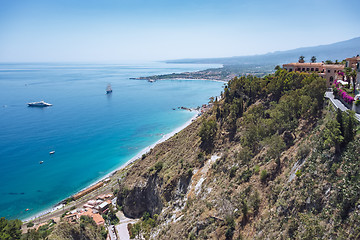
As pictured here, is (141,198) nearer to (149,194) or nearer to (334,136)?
(149,194)

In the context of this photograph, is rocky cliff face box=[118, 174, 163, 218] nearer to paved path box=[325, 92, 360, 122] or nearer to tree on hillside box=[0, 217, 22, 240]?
tree on hillside box=[0, 217, 22, 240]

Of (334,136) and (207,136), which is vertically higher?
(334,136)

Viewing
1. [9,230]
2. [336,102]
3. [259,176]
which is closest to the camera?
[259,176]

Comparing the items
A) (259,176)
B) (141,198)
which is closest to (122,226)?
(141,198)

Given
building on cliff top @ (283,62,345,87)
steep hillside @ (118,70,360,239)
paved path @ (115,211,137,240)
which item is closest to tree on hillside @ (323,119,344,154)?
steep hillside @ (118,70,360,239)

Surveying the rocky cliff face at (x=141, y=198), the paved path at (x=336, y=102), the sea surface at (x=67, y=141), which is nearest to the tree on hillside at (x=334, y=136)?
the paved path at (x=336, y=102)

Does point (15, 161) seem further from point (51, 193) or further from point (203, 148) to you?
point (203, 148)

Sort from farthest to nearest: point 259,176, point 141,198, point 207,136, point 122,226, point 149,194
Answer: point 141,198, point 149,194, point 207,136, point 122,226, point 259,176

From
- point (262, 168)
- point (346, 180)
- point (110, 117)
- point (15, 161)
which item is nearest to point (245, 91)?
point (262, 168)
